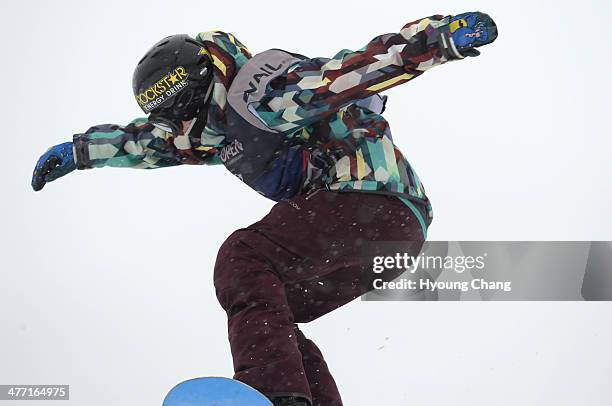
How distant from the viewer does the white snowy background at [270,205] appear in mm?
3078

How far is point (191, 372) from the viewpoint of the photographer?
10.0 ft

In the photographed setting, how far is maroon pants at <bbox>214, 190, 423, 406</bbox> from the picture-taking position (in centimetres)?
160

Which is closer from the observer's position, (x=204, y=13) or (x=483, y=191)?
(x=483, y=191)

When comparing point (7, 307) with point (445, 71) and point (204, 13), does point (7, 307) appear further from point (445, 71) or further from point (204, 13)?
point (445, 71)

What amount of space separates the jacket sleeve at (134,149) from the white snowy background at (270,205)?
101cm

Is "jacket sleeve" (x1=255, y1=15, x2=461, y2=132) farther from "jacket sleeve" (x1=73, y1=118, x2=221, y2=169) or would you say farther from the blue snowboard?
the blue snowboard

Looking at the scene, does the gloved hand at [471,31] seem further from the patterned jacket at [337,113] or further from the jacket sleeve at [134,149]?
the jacket sleeve at [134,149]

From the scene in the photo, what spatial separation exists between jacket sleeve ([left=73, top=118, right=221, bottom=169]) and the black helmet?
275mm

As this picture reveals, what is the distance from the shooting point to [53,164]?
2.34 metres

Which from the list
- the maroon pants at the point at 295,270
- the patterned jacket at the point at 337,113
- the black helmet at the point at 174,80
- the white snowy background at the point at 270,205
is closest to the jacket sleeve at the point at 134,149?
the patterned jacket at the point at 337,113

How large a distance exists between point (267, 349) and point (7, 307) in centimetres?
245

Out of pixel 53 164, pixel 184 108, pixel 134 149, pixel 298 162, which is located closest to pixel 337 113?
pixel 298 162

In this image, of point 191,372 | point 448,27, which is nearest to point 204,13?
point 191,372

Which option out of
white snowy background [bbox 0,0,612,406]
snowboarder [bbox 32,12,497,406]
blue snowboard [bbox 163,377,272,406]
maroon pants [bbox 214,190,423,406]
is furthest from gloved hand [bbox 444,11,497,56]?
white snowy background [bbox 0,0,612,406]
